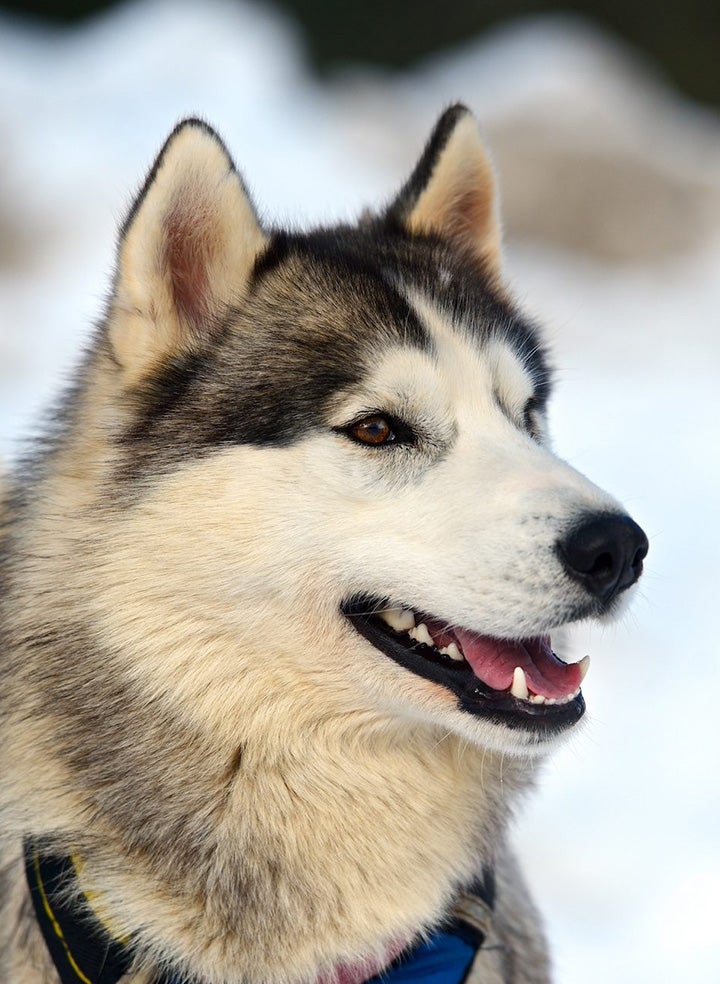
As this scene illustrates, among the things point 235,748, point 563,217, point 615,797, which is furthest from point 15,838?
point 563,217

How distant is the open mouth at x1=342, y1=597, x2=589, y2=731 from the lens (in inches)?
91.2

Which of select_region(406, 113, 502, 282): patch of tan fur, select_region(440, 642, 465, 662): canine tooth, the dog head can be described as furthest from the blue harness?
select_region(406, 113, 502, 282): patch of tan fur

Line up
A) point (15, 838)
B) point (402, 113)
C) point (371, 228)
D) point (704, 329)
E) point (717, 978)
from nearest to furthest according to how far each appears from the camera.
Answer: point (15, 838)
point (371, 228)
point (717, 978)
point (704, 329)
point (402, 113)

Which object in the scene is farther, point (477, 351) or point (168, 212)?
point (477, 351)

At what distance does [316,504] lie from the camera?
237 centimetres

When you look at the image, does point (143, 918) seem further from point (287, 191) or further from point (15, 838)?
point (287, 191)

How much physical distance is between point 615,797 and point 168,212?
3580mm

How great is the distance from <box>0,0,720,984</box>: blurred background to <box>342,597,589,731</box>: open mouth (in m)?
0.57

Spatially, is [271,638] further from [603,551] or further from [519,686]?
[603,551]

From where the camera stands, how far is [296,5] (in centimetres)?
2356

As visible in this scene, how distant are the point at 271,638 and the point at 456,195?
4.59 feet

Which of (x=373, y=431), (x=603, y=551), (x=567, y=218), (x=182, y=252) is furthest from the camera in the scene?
(x=567, y=218)

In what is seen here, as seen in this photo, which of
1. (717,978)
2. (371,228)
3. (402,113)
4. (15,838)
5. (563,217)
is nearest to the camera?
(15,838)

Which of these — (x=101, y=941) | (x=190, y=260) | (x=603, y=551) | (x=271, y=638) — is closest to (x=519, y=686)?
(x=603, y=551)
